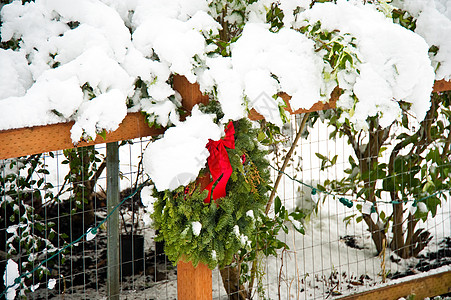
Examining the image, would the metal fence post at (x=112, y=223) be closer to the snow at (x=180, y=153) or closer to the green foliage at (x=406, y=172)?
the snow at (x=180, y=153)

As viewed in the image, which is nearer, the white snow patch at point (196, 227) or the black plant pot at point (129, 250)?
the white snow patch at point (196, 227)

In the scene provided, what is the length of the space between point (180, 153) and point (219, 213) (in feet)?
1.21

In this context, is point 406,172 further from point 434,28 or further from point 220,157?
point 220,157

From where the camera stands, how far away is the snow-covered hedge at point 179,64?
1.93 metres

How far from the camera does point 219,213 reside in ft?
7.48

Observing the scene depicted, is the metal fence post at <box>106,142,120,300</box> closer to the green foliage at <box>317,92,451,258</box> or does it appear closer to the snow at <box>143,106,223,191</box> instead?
the snow at <box>143,106,223,191</box>

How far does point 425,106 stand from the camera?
2.29 m

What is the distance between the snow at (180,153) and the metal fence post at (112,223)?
0.59 m

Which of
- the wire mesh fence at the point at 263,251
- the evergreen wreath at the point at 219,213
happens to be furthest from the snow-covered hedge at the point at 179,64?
the wire mesh fence at the point at 263,251

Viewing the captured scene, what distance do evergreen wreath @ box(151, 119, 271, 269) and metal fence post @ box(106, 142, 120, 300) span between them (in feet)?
1.54

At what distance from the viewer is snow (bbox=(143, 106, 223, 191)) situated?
79.9 inches

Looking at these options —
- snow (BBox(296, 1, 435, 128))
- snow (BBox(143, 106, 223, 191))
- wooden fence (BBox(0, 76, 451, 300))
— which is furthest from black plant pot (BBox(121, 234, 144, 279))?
snow (BBox(296, 1, 435, 128))

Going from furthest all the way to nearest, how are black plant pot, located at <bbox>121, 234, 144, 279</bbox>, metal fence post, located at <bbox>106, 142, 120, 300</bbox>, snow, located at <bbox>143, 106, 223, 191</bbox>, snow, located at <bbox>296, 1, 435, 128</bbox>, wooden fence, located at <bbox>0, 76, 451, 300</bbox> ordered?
1. black plant pot, located at <bbox>121, 234, 144, 279</bbox>
2. metal fence post, located at <bbox>106, 142, 120, 300</bbox>
3. snow, located at <bbox>296, 1, 435, 128</bbox>
4. snow, located at <bbox>143, 106, 223, 191</bbox>
5. wooden fence, located at <bbox>0, 76, 451, 300</bbox>

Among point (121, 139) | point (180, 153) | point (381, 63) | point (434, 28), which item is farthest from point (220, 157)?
point (434, 28)
